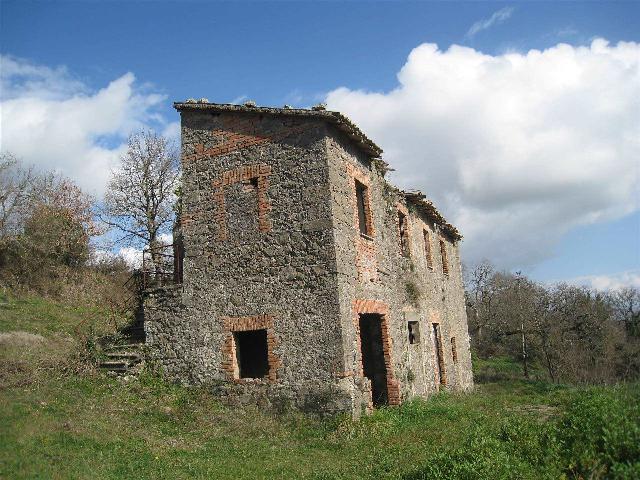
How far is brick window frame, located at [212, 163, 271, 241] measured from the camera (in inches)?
458

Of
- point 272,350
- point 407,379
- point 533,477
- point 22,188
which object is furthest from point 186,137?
point 22,188

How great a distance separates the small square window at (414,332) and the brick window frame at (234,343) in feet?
16.6

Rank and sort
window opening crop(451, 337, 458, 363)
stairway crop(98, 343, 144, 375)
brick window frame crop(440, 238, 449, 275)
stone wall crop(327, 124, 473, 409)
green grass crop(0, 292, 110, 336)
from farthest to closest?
1. brick window frame crop(440, 238, 449, 275)
2. window opening crop(451, 337, 458, 363)
3. green grass crop(0, 292, 110, 336)
4. stairway crop(98, 343, 144, 375)
5. stone wall crop(327, 124, 473, 409)

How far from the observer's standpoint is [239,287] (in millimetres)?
11602

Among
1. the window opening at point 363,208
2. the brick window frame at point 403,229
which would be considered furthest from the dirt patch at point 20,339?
the brick window frame at point 403,229

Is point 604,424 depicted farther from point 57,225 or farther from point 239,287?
point 57,225

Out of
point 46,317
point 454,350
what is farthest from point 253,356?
point 454,350

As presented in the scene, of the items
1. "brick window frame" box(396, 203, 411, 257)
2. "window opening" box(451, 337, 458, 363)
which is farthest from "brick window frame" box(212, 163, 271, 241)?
"window opening" box(451, 337, 458, 363)

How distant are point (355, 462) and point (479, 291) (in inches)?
1644

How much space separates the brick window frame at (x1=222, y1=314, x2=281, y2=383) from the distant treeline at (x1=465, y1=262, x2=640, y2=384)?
18.1m

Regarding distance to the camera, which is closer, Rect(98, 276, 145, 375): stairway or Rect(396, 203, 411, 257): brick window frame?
Rect(98, 276, 145, 375): stairway

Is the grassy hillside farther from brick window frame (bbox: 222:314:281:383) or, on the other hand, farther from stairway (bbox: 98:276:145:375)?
brick window frame (bbox: 222:314:281:383)

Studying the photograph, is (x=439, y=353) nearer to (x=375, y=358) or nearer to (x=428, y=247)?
(x=428, y=247)

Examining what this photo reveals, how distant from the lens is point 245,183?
12.0 metres
